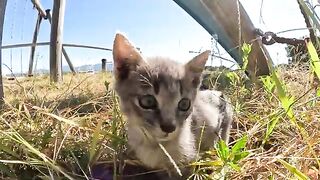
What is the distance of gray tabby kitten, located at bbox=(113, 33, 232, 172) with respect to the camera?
0.80 metres

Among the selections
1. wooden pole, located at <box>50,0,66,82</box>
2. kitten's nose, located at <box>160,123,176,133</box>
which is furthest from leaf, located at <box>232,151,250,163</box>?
wooden pole, located at <box>50,0,66,82</box>

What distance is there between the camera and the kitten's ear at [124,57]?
0.86m

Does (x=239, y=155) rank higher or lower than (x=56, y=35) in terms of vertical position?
lower

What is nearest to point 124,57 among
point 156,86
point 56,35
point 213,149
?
point 156,86

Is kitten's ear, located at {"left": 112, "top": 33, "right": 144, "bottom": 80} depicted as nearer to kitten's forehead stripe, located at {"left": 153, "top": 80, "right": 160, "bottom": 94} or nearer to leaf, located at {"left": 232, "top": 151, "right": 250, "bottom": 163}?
kitten's forehead stripe, located at {"left": 153, "top": 80, "right": 160, "bottom": 94}

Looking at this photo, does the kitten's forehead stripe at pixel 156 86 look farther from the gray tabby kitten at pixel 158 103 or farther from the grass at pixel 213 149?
the grass at pixel 213 149

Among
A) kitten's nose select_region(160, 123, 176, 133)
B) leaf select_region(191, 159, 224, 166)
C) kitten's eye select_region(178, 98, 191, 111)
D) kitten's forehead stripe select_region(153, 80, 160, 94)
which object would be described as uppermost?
kitten's forehead stripe select_region(153, 80, 160, 94)

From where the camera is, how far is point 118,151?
2.89 ft

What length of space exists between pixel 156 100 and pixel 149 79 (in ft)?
0.17

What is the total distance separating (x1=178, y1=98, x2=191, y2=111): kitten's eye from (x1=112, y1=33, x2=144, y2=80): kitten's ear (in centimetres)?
12

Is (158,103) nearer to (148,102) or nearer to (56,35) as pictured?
(148,102)

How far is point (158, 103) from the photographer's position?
2.64 ft

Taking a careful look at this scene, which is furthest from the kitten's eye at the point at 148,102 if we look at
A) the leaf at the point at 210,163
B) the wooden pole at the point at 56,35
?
the wooden pole at the point at 56,35

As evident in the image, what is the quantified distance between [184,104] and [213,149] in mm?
128
